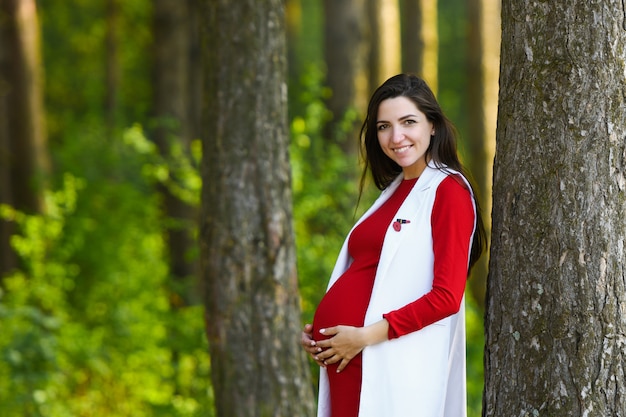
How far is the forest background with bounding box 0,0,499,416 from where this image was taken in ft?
30.1

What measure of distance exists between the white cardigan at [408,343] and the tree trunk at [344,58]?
963 cm

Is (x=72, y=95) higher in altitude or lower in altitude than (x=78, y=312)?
higher

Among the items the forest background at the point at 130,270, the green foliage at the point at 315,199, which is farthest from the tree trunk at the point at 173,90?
the green foliage at the point at 315,199

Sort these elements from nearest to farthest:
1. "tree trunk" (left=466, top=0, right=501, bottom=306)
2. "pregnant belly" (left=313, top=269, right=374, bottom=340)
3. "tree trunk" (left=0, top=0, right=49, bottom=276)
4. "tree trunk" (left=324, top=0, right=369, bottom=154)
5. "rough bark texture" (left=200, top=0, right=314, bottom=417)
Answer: "pregnant belly" (left=313, top=269, right=374, bottom=340), "rough bark texture" (left=200, top=0, right=314, bottom=417), "tree trunk" (left=324, top=0, right=369, bottom=154), "tree trunk" (left=0, top=0, right=49, bottom=276), "tree trunk" (left=466, top=0, right=501, bottom=306)

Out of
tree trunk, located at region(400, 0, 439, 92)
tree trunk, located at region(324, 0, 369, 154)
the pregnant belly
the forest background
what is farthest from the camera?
tree trunk, located at region(400, 0, 439, 92)

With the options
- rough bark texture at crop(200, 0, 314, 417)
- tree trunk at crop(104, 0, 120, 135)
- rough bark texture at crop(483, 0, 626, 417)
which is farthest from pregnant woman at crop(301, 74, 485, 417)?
tree trunk at crop(104, 0, 120, 135)

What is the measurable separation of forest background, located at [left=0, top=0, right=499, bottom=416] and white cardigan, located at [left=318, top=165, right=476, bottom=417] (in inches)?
150

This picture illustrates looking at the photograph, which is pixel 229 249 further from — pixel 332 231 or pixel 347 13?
pixel 347 13

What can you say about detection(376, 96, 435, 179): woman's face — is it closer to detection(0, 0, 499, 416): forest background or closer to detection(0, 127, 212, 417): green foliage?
detection(0, 0, 499, 416): forest background

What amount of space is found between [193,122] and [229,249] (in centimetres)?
1270

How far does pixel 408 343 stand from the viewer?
3529 millimetres

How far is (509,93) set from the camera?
3605 millimetres

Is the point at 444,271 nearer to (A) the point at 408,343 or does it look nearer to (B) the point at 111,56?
(A) the point at 408,343

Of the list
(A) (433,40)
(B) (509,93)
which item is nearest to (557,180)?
(B) (509,93)
